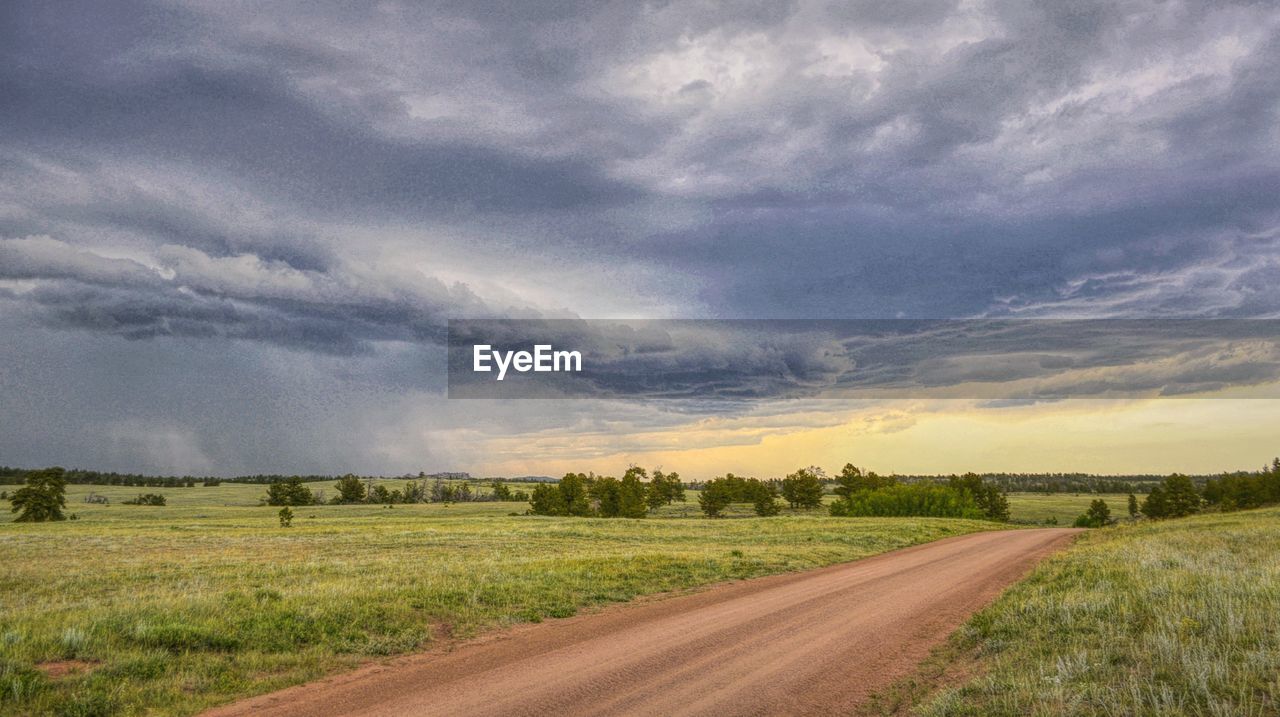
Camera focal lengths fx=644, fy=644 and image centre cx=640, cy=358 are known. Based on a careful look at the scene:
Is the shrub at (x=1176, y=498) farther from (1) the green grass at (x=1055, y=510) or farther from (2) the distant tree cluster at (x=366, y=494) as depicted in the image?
(2) the distant tree cluster at (x=366, y=494)

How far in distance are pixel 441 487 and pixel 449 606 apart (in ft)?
570

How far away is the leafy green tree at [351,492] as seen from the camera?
508 ft

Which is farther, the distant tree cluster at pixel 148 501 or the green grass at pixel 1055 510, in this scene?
the green grass at pixel 1055 510

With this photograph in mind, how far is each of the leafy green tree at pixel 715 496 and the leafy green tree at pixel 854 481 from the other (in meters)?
20.4

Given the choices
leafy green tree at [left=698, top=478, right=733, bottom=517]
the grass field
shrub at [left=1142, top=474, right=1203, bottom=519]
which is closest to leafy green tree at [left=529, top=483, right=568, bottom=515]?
leafy green tree at [left=698, top=478, right=733, bottom=517]

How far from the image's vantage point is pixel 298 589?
17.5 m

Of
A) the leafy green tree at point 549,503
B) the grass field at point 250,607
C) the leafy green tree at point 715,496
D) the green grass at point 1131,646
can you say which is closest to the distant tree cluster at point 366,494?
the leafy green tree at point 549,503

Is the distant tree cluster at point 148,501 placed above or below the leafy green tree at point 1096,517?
above

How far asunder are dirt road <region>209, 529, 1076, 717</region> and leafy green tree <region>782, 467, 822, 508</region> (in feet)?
352

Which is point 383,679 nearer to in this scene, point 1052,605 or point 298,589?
point 298,589

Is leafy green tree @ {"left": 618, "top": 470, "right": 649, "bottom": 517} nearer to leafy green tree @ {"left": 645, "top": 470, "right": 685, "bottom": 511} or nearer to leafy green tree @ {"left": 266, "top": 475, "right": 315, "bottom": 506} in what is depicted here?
leafy green tree @ {"left": 645, "top": 470, "right": 685, "bottom": 511}

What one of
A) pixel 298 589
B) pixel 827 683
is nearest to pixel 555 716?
pixel 827 683

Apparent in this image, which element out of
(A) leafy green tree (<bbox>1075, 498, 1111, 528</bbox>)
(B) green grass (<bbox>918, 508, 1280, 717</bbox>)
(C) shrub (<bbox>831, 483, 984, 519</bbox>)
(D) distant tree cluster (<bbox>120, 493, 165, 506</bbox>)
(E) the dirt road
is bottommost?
(A) leafy green tree (<bbox>1075, 498, 1111, 528</bbox>)

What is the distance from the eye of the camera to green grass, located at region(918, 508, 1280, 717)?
7.47m
